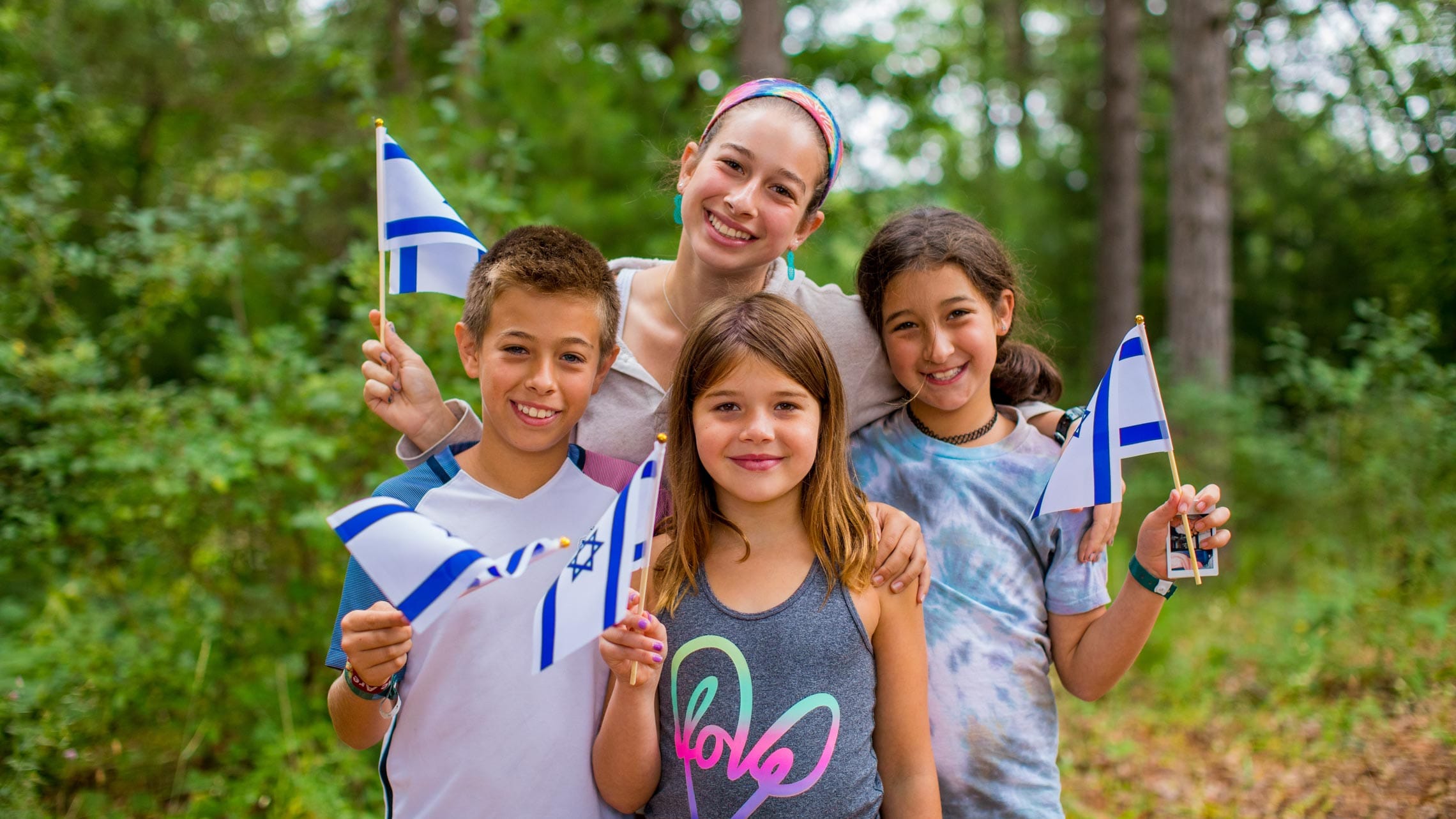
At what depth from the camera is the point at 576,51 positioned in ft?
21.1

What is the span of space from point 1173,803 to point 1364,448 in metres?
3.41

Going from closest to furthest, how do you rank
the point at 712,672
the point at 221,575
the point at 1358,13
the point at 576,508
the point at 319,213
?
the point at 712,672, the point at 576,508, the point at 221,575, the point at 1358,13, the point at 319,213

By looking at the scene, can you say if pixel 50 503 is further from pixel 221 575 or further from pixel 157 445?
pixel 221 575

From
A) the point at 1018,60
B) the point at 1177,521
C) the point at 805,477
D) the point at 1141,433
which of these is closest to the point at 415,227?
the point at 805,477

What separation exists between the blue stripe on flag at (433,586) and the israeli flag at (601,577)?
0.18 metres

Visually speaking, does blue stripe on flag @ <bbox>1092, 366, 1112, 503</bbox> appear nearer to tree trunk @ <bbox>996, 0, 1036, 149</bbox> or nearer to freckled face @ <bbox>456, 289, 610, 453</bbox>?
freckled face @ <bbox>456, 289, 610, 453</bbox>

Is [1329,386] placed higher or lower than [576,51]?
lower

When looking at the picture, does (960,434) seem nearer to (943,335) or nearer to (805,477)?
(943,335)

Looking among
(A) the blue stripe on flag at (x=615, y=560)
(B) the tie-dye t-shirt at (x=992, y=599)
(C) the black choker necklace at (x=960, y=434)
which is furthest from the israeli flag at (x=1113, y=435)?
(A) the blue stripe on flag at (x=615, y=560)

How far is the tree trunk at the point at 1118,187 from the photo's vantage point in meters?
11.4

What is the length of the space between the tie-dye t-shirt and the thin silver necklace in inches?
24.0

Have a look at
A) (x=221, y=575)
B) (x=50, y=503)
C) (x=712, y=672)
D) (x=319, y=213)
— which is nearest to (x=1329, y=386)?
(x=712, y=672)

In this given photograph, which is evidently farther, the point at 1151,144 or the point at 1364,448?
the point at 1151,144

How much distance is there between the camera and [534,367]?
7.29 feet
